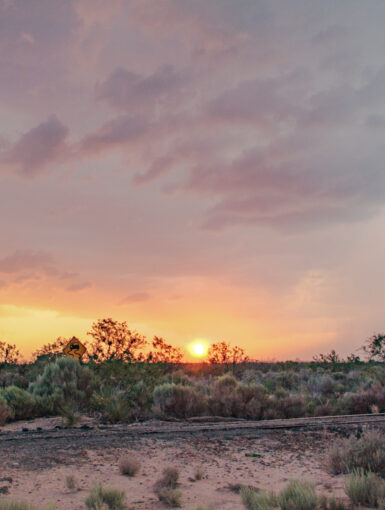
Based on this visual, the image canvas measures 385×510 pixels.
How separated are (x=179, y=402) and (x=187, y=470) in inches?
291

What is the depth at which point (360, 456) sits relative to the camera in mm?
10828

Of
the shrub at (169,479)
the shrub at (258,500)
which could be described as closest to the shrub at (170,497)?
the shrub at (169,479)

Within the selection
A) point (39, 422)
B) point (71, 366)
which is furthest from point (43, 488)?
point (71, 366)

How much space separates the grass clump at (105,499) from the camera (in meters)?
8.34

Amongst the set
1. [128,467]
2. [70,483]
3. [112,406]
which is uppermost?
[112,406]

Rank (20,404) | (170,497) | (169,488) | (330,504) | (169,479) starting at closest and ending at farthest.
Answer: (330,504), (170,497), (169,488), (169,479), (20,404)

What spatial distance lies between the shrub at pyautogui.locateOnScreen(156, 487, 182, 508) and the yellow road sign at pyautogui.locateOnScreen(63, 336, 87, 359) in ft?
62.0

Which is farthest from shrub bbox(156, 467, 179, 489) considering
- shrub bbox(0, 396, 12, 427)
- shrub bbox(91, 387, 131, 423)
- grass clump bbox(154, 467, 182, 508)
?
shrub bbox(0, 396, 12, 427)

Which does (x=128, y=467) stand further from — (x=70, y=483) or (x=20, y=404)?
(x=20, y=404)

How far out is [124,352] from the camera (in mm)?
27688

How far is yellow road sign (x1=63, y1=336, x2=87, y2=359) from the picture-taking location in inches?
1078

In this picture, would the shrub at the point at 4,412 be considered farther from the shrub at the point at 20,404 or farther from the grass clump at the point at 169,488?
the grass clump at the point at 169,488

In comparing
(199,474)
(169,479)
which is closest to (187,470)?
(199,474)

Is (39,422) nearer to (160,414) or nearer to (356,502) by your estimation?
(160,414)
